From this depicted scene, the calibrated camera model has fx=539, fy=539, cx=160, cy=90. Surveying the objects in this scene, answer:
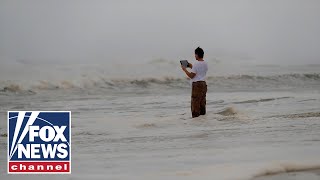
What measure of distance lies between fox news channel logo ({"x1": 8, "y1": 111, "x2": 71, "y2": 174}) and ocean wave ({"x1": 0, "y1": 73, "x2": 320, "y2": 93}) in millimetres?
8613

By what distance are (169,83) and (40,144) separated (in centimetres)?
1191

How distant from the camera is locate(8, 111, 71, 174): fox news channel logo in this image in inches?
152

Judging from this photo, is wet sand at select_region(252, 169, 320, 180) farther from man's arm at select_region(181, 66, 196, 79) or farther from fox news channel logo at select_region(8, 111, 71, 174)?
man's arm at select_region(181, 66, 196, 79)

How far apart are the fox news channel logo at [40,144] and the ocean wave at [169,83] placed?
861cm

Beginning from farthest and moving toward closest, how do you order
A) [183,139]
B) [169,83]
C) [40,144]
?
[169,83]
[183,139]
[40,144]

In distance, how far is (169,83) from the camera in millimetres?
16094

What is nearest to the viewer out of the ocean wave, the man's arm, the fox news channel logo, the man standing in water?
the fox news channel logo

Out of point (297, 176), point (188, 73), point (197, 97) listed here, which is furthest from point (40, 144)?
point (197, 97)

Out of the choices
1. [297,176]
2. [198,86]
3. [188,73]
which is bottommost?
[297,176]

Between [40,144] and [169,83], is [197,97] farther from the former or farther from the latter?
[169,83]

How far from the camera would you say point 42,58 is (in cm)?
2380

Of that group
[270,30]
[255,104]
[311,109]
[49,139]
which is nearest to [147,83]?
[255,104]

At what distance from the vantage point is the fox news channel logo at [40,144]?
385 centimetres

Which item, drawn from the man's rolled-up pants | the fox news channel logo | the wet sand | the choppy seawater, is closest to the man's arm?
the man's rolled-up pants
